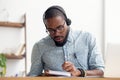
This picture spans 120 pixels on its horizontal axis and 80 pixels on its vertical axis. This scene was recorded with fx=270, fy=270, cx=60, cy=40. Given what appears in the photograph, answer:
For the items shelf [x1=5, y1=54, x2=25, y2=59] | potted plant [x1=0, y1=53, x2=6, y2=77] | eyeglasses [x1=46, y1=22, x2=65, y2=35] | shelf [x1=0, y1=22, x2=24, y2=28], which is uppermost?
shelf [x1=0, y1=22, x2=24, y2=28]

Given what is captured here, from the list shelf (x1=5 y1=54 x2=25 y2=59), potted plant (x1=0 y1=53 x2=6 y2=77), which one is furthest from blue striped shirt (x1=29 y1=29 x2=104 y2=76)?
shelf (x1=5 y1=54 x2=25 y2=59)

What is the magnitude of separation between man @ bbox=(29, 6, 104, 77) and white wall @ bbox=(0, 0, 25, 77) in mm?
1692

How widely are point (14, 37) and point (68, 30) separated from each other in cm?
177

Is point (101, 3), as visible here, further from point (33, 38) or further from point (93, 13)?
point (33, 38)

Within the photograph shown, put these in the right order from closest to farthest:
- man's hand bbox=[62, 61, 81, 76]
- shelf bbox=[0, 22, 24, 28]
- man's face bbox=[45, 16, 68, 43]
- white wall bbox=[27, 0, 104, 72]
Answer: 1. man's hand bbox=[62, 61, 81, 76]
2. man's face bbox=[45, 16, 68, 43]
3. shelf bbox=[0, 22, 24, 28]
4. white wall bbox=[27, 0, 104, 72]

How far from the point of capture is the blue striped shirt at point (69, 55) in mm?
1989

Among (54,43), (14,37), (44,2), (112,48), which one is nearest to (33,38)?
(14,37)

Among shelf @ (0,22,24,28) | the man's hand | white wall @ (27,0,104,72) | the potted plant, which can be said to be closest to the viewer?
the man's hand

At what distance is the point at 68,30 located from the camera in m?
2.06

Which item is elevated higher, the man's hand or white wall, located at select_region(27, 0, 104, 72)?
white wall, located at select_region(27, 0, 104, 72)

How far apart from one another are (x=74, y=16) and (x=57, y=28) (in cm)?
190

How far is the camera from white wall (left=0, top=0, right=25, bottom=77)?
3672 millimetres

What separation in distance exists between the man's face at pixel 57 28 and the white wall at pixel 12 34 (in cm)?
177

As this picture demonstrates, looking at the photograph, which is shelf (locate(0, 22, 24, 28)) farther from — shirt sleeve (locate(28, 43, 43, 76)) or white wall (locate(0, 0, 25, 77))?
shirt sleeve (locate(28, 43, 43, 76))
